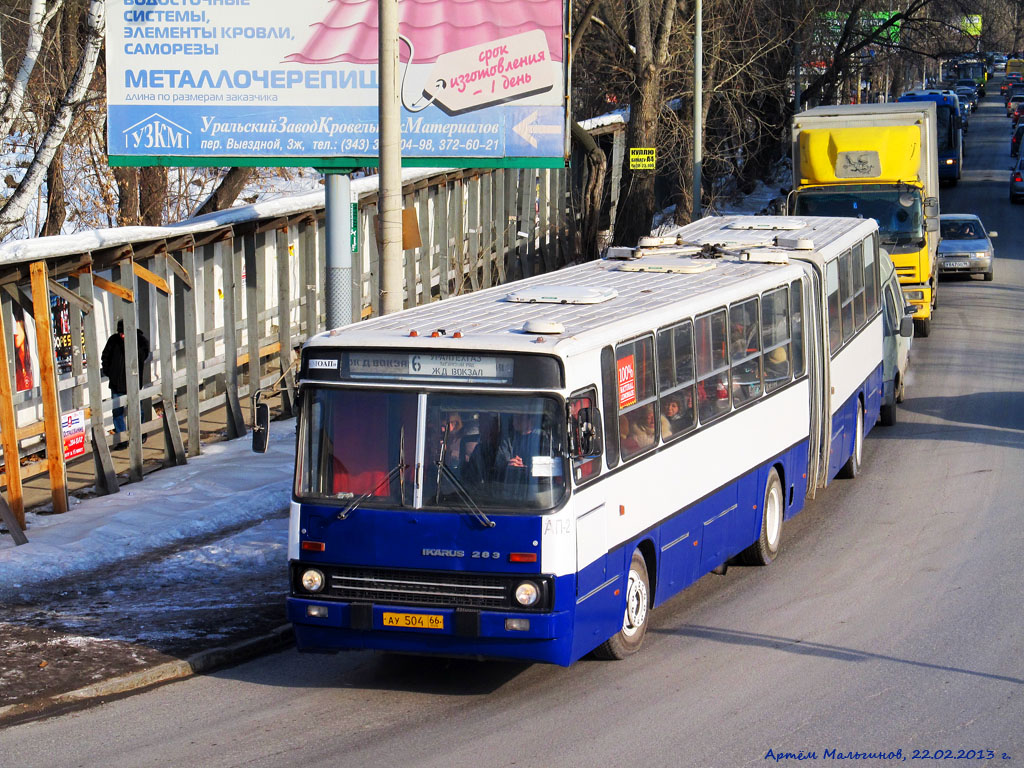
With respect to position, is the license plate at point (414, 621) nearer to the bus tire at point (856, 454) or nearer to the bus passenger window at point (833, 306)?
the bus passenger window at point (833, 306)

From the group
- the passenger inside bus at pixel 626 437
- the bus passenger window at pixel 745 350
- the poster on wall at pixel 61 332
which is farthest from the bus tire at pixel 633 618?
the poster on wall at pixel 61 332

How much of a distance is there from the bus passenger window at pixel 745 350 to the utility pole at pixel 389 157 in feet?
10.9

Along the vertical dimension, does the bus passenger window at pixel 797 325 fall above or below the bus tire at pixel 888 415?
above

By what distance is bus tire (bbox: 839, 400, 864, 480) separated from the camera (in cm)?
1577

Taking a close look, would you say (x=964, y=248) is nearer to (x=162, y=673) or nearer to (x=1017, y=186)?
(x=1017, y=186)

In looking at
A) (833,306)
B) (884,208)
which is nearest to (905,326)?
(833,306)

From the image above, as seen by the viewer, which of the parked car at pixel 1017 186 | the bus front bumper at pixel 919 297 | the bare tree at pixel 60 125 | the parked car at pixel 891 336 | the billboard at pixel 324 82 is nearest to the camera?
the bare tree at pixel 60 125

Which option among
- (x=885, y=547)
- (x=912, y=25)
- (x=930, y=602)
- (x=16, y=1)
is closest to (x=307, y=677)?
(x=930, y=602)

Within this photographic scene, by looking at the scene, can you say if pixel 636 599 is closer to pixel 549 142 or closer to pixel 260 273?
pixel 549 142

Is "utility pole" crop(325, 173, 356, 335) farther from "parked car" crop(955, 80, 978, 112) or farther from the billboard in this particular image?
"parked car" crop(955, 80, 978, 112)

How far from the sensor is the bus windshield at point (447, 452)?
8.50 meters

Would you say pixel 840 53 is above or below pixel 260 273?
above

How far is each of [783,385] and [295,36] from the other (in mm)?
8658

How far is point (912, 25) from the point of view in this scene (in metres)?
42.8
